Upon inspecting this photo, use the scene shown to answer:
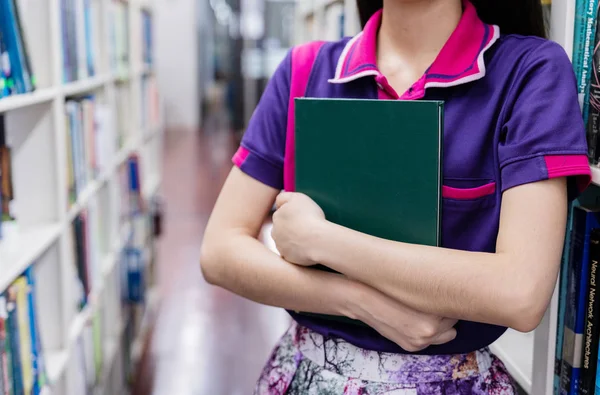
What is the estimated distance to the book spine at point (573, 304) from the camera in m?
1.04

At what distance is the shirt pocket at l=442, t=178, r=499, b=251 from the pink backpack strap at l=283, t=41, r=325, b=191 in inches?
9.8

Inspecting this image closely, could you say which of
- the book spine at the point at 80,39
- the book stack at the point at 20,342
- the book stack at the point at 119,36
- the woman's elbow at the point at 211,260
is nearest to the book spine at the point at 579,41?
the woman's elbow at the point at 211,260

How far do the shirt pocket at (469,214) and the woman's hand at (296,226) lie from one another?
0.18 m

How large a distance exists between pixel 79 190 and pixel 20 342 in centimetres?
71

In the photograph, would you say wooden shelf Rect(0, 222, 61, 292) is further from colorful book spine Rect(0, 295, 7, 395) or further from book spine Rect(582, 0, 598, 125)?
book spine Rect(582, 0, 598, 125)

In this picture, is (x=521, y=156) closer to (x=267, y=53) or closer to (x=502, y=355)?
(x=502, y=355)

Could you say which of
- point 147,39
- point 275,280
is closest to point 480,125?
point 275,280

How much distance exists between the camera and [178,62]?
1132 centimetres

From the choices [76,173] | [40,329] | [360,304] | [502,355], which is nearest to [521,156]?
[360,304]

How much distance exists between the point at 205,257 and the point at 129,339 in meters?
2.00

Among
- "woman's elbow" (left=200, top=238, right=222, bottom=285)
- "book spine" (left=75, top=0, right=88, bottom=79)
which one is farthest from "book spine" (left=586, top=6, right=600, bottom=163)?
"book spine" (left=75, top=0, right=88, bottom=79)

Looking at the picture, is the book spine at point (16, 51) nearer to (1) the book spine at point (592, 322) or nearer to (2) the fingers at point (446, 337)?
(2) the fingers at point (446, 337)

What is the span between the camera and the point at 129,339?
295cm

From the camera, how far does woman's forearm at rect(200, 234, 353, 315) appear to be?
980mm
